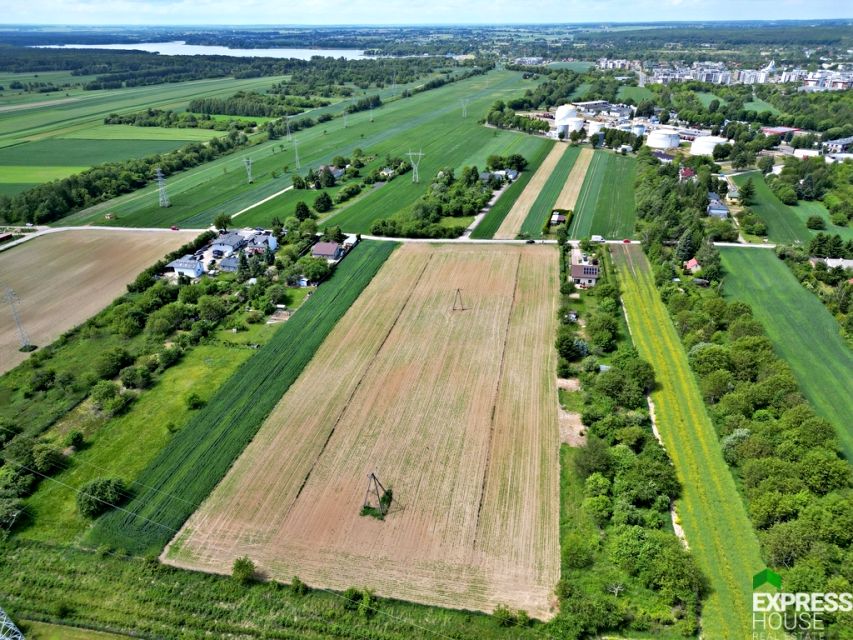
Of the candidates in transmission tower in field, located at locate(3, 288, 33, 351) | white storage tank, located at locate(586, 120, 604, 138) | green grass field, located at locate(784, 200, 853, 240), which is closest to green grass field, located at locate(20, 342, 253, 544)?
transmission tower in field, located at locate(3, 288, 33, 351)

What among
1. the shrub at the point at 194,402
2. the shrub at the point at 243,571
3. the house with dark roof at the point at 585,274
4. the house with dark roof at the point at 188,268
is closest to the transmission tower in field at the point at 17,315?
the house with dark roof at the point at 188,268

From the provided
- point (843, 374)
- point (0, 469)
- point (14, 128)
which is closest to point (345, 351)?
point (0, 469)

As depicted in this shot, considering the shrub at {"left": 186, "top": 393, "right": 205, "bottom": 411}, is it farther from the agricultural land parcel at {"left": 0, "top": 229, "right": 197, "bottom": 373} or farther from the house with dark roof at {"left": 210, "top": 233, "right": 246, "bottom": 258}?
the house with dark roof at {"left": 210, "top": 233, "right": 246, "bottom": 258}

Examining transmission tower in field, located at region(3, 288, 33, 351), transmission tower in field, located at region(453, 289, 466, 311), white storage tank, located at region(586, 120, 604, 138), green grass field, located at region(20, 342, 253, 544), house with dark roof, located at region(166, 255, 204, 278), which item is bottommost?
green grass field, located at region(20, 342, 253, 544)

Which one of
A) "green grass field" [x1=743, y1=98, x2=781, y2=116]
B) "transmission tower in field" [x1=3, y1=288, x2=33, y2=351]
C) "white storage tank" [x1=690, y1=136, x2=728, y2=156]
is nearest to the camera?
"transmission tower in field" [x1=3, y1=288, x2=33, y2=351]

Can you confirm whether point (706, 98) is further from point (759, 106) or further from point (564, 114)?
point (564, 114)

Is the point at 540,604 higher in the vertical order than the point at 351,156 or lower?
lower

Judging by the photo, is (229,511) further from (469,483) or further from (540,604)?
(540,604)
